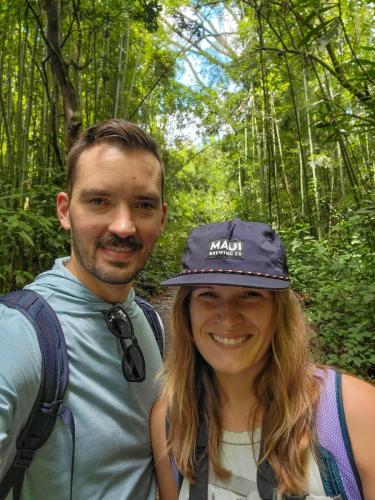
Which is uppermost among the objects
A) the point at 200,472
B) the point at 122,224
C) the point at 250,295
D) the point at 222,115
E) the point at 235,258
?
the point at 222,115

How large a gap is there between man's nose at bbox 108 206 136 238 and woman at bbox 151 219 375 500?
0.75 ft

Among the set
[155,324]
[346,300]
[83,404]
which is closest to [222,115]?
[346,300]

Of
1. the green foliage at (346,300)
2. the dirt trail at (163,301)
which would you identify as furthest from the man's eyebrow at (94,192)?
the dirt trail at (163,301)

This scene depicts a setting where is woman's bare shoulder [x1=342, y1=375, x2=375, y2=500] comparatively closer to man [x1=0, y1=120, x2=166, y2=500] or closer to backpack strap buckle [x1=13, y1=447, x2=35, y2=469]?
man [x1=0, y1=120, x2=166, y2=500]

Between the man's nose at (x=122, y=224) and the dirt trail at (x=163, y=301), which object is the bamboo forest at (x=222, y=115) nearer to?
the dirt trail at (x=163, y=301)

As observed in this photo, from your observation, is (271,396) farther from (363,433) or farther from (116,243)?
(116,243)

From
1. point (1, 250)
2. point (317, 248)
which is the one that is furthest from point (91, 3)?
point (317, 248)

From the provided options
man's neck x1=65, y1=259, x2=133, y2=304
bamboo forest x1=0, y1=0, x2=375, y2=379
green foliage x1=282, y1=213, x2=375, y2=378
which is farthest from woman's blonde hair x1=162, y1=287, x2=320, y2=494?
green foliage x1=282, y1=213, x2=375, y2=378

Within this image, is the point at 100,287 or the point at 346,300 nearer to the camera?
the point at 100,287

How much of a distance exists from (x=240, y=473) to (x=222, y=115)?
12.7 metres

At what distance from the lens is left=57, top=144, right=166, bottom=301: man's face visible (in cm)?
144

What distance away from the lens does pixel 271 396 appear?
1300 mm

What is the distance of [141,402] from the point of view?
1.45m

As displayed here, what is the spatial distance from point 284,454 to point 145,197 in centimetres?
95
